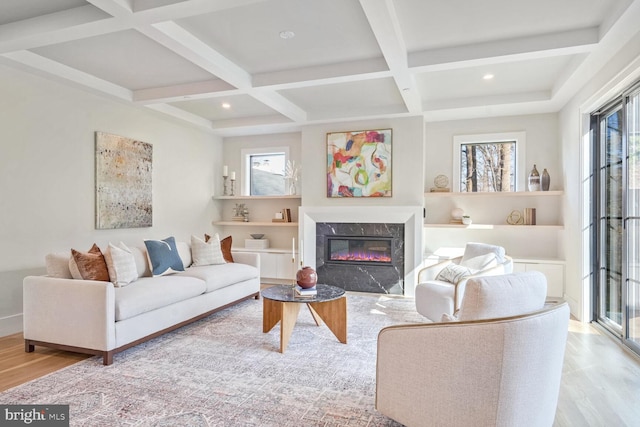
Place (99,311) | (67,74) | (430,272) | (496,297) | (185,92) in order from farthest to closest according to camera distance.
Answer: (185,92) < (430,272) < (67,74) < (99,311) < (496,297)

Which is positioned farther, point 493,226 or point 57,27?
point 493,226

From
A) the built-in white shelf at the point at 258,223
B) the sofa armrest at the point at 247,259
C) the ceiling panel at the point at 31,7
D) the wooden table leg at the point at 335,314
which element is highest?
the ceiling panel at the point at 31,7

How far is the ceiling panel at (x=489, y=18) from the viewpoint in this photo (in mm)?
2795

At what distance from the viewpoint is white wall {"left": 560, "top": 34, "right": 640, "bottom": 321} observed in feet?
10.8

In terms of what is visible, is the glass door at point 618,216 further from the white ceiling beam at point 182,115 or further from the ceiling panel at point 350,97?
the white ceiling beam at point 182,115

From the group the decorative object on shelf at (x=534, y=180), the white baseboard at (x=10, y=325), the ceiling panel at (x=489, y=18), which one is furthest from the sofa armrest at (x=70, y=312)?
the decorative object on shelf at (x=534, y=180)

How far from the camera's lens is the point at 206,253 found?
16.0ft

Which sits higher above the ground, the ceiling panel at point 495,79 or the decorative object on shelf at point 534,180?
the ceiling panel at point 495,79

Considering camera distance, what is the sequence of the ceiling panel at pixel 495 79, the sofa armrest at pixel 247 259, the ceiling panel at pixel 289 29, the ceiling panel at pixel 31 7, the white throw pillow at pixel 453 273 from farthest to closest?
1. the sofa armrest at pixel 247 259
2. the white throw pillow at pixel 453 273
3. the ceiling panel at pixel 495 79
4. the ceiling panel at pixel 289 29
5. the ceiling panel at pixel 31 7

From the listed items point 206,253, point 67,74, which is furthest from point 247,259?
point 67,74

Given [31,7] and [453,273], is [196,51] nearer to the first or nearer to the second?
[31,7]

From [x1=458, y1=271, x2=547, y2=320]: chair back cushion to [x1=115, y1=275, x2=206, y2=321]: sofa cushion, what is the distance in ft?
8.47

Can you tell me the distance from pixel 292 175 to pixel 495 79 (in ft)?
11.1

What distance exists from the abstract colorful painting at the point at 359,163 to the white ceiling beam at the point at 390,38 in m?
1.30
